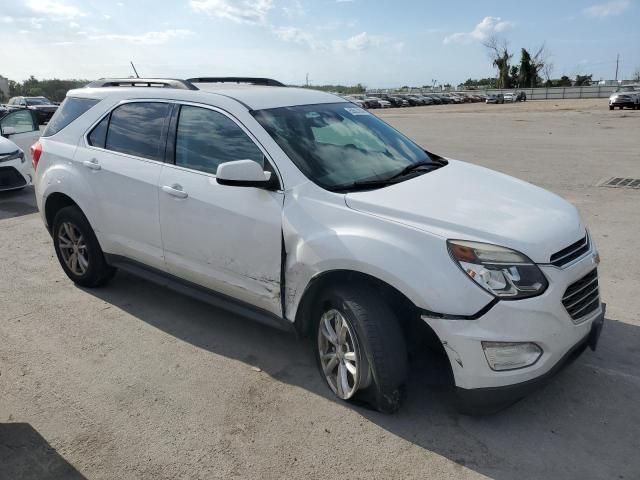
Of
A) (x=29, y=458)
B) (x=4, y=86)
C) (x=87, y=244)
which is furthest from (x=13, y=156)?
(x=4, y=86)

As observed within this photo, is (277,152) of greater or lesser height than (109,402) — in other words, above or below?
above

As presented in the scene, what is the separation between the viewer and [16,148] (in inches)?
377

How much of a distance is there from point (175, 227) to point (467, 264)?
7.08 feet

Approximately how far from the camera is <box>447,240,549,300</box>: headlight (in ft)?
8.81

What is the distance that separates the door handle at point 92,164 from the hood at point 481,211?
7.93ft

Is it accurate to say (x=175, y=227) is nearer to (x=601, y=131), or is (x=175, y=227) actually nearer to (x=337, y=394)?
(x=337, y=394)

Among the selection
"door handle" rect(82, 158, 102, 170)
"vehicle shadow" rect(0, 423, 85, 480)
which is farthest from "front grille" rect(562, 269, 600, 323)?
"door handle" rect(82, 158, 102, 170)

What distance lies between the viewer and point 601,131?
19.1 metres

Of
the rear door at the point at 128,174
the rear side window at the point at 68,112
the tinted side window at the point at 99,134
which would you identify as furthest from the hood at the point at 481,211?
the rear side window at the point at 68,112

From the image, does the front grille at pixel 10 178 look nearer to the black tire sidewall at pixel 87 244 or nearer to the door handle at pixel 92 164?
the black tire sidewall at pixel 87 244

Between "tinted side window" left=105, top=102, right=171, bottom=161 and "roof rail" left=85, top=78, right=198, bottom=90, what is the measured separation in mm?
209

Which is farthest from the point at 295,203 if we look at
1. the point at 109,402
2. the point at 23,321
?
the point at 23,321

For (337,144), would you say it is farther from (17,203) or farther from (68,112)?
(17,203)

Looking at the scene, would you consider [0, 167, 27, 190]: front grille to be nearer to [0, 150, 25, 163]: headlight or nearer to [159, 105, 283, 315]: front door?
[0, 150, 25, 163]: headlight
